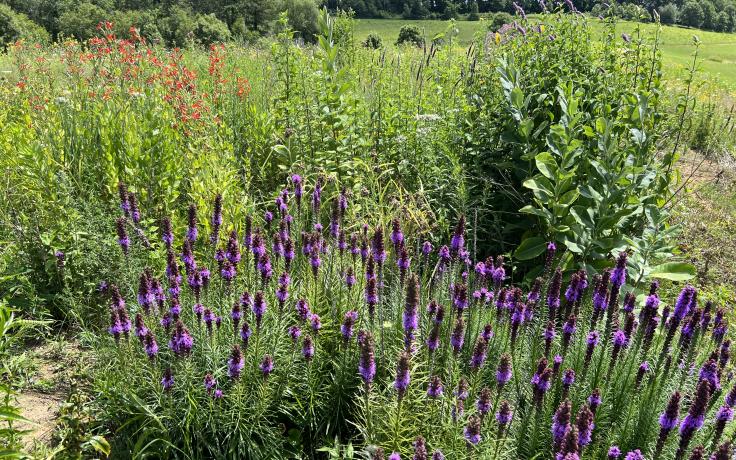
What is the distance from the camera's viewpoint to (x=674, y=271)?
4250 mm

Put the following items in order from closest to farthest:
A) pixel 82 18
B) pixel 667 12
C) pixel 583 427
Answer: pixel 583 427
pixel 667 12
pixel 82 18

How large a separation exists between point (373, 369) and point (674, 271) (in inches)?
131

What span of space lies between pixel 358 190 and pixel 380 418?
2732mm

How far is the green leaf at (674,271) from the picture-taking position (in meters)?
4.14

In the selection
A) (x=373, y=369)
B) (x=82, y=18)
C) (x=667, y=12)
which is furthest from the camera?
(x=82, y=18)

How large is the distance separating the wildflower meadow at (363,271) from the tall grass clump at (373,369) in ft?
0.07

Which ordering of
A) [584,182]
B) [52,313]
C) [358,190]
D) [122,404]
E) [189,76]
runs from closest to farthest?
1. [122,404]
2. [52,313]
3. [584,182]
4. [358,190]
5. [189,76]

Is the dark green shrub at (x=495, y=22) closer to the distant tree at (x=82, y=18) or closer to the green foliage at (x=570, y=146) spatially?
the green foliage at (x=570, y=146)

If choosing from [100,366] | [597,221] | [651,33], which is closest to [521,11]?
[651,33]

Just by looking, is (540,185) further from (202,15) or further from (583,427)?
(202,15)

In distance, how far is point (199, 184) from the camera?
4.14m

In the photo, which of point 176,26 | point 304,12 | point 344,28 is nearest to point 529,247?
point 344,28

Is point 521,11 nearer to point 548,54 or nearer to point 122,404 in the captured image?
point 548,54

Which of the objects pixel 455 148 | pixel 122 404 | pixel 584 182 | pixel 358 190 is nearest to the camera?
pixel 122 404
